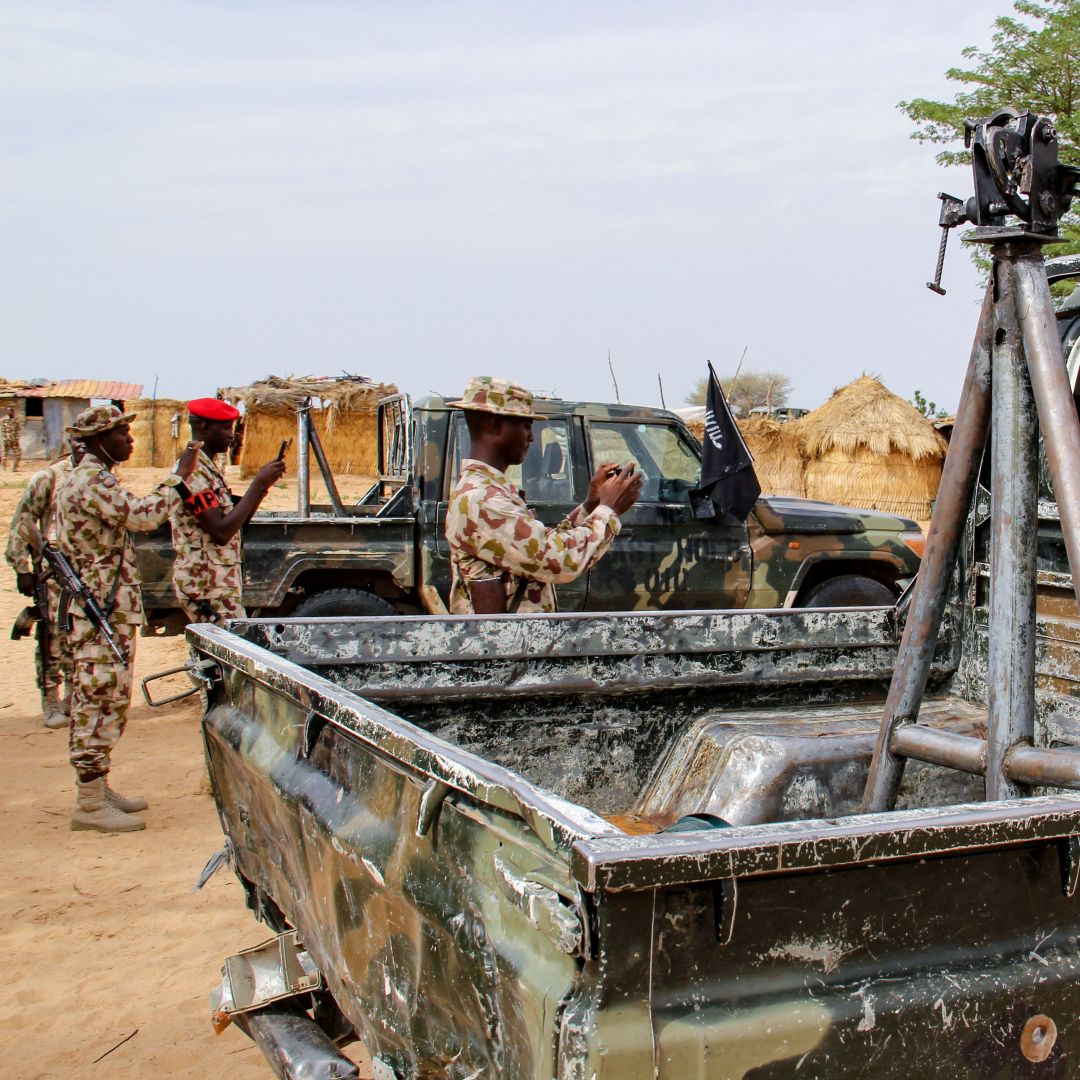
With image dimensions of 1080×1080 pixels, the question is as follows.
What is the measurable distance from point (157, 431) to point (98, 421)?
2112 centimetres

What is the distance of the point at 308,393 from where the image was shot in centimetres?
2066

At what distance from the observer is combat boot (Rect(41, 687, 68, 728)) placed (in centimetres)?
711

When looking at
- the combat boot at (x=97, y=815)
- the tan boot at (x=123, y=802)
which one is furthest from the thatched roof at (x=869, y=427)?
the combat boot at (x=97, y=815)

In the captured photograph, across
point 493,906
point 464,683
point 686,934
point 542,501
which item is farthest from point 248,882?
point 542,501

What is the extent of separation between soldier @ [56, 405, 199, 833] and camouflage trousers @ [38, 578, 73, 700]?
3.58 ft

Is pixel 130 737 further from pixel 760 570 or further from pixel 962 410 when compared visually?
pixel 962 410

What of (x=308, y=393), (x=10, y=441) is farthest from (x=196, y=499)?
(x=10, y=441)

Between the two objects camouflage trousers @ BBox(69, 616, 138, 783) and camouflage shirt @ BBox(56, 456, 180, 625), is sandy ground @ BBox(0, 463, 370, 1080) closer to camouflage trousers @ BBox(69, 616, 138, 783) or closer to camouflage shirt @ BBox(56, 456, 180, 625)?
camouflage trousers @ BBox(69, 616, 138, 783)

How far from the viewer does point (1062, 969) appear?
63.8 inches

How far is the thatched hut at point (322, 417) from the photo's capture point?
21.0 meters

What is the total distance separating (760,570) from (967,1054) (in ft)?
19.9

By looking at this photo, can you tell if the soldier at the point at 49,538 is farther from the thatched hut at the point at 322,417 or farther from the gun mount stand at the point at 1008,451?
the thatched hut at the point at 322,417

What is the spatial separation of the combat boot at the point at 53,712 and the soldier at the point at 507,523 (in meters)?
4.20

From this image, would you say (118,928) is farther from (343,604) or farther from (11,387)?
(11,387)
